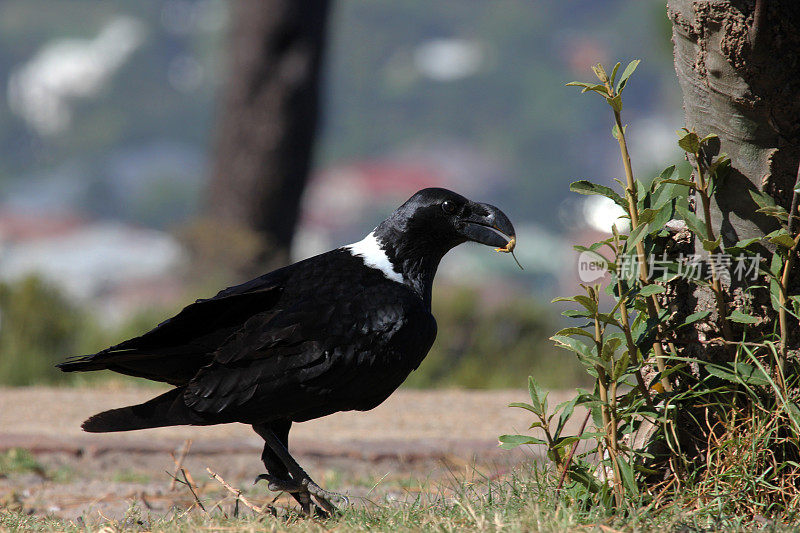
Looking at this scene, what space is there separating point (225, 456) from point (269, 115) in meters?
5.73

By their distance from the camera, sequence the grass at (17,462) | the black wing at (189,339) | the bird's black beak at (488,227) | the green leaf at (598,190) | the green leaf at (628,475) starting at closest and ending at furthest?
the green leaf at (628,475) < the green leaf at (598,190) < the black wing at (189,339) < the bird's black beak at (488,227) < the grass at (17,462)

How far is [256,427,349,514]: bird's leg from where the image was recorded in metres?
2.83

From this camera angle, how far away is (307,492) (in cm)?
291

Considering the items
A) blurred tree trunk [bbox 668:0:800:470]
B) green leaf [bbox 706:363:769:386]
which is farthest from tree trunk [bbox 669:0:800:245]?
green leaf [bbox 706:363:769:386]

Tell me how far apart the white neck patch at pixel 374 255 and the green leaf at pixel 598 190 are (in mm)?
802

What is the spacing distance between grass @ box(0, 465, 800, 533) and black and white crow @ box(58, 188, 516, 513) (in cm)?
31

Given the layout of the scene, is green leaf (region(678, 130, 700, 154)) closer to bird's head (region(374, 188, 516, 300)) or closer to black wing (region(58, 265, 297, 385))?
bird's head (region(374, 188, 516, 300))

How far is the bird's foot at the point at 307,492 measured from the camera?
2826mm

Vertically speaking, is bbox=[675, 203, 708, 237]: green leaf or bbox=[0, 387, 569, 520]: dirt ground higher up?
bbox=[675, 203, 708, 237]: green leaf

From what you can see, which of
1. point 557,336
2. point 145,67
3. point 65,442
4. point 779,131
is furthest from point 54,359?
point 145,67

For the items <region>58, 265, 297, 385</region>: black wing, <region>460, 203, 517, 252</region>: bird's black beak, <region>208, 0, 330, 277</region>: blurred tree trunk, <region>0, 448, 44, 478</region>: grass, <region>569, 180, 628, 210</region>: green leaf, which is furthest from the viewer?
<region>208, 0, 330, 277</region>: blurred tree trunk

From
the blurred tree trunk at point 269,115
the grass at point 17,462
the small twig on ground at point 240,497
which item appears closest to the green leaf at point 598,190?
the small twig on ground at point 240,497

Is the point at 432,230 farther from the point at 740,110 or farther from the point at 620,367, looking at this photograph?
the point at 740,110

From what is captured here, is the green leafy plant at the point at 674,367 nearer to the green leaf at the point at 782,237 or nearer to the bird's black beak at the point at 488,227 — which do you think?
the green leaf at the point at 782,237
